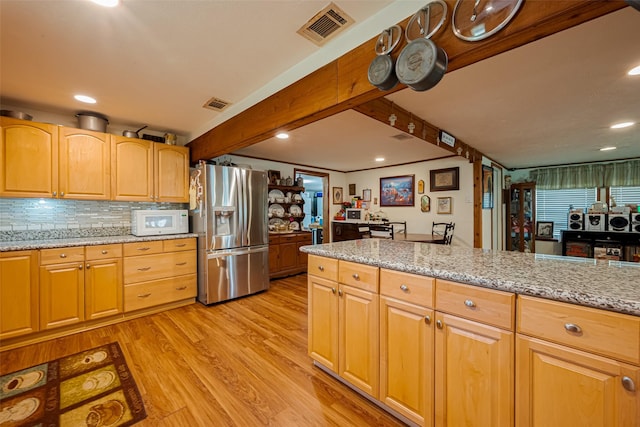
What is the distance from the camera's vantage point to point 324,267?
1.87 metres

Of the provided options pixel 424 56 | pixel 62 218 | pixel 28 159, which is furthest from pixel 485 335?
pixel 62 218

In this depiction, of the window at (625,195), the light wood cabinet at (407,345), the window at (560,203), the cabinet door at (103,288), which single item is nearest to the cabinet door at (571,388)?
the light wood cabinet at (407,345)

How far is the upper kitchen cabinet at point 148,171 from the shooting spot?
3.02 metres

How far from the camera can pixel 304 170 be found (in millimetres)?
5691

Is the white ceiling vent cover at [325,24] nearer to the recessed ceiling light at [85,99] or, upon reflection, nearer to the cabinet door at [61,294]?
the recessed ceiling light at [85,99]

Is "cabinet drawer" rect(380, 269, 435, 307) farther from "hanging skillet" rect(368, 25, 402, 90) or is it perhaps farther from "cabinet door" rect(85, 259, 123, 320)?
"cabinet door" rect(85, 259, 123, 320)

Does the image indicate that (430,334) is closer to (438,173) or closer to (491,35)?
(491,35)

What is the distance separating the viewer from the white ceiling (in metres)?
1.42

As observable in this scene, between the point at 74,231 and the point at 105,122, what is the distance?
1320 millimetres

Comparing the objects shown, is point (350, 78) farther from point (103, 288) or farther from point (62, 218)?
point (62, 218)

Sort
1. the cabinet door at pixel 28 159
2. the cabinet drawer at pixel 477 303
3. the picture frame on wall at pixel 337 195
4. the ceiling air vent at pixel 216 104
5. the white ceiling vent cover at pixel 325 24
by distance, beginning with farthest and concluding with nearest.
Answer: the picture frame on wall at pixel 337 195 < the ceiling air vent at pixel 216 104 < the cabinet door at pixel 28 159 < the white ceiling vent cover at pixel 325 24 < the cabinet drawer at pixel 477 303

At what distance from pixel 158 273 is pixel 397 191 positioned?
4.69m

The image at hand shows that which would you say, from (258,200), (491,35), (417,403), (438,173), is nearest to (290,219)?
(258,200)

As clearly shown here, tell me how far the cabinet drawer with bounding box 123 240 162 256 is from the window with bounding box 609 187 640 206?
828cm
